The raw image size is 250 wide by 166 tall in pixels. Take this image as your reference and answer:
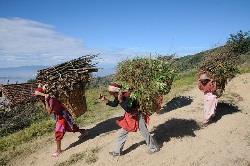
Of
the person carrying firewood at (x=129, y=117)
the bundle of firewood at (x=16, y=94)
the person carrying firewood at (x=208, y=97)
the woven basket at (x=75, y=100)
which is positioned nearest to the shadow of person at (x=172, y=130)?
the person carrying firewood at (x=208, y=97)

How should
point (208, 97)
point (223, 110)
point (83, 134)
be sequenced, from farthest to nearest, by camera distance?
point (223, 110), point (83, 134), point (208, 97)

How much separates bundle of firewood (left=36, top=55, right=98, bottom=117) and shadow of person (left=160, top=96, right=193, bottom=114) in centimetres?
281

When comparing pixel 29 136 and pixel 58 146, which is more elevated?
pixel 58 146

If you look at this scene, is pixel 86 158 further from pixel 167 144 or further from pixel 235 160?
pixel 235 160

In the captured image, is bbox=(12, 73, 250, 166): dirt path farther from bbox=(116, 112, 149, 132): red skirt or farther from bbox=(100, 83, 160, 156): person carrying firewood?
bbox=(116, 112, 149, 132): red skirt

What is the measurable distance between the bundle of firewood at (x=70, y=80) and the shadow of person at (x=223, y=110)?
11.5 ft

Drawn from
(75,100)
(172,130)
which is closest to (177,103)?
(172,130)

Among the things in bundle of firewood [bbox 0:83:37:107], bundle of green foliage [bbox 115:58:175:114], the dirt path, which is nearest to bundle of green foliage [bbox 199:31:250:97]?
the dirt path

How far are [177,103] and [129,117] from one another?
467cm

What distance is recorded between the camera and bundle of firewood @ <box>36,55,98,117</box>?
9.48 metres

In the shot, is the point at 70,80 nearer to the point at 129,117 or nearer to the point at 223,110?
the point at 129,117

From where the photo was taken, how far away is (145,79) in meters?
7.45

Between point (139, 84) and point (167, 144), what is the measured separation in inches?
68.1

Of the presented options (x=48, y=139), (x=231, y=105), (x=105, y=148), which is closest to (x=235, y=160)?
(x=105, y=148)
